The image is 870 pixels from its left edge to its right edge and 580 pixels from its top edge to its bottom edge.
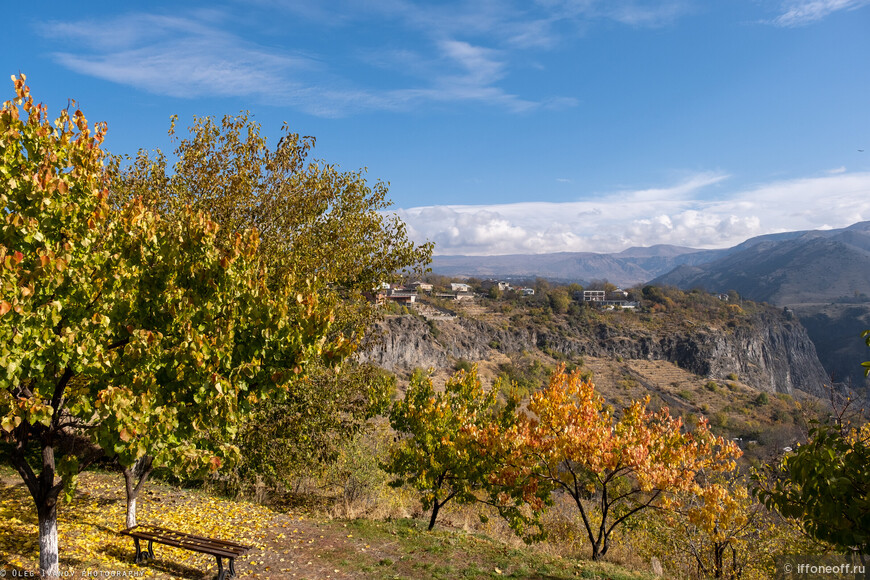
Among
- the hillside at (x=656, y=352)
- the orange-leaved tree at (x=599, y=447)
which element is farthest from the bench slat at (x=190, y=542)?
the hillside at (x=656, y=352)

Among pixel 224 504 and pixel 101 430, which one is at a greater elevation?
pixel 101 430

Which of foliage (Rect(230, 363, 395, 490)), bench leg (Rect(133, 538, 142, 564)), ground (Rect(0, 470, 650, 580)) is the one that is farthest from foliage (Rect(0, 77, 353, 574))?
foliage (Rect(230, 363, 395, 490))

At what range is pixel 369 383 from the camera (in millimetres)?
13781

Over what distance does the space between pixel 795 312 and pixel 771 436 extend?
149 meters

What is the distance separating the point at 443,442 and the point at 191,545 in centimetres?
608

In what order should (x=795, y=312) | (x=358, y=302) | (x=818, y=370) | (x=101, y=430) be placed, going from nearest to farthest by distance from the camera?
(x=101, y=430)
(x=358, y=302)
(x=818, y=370)
(x=795, y=312)

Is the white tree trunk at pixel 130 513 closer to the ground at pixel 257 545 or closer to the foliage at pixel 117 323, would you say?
the ground at pixel 257 545

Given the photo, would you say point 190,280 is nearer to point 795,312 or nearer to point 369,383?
point 369,383

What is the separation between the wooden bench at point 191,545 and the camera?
756cm

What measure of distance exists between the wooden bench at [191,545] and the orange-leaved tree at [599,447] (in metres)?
6.24

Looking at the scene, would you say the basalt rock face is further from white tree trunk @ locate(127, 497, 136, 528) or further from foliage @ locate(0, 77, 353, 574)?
foliage @ locate(0, 77, 353, 574)

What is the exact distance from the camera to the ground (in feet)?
26.1

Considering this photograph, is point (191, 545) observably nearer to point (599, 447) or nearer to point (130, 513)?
point (130, 513)

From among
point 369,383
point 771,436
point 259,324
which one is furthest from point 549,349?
point 259,324
